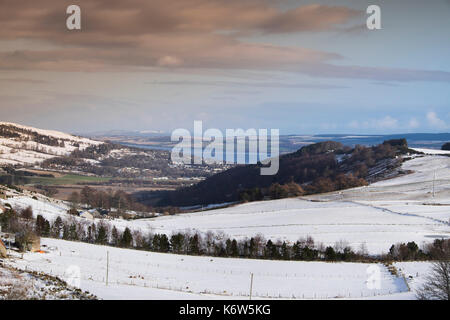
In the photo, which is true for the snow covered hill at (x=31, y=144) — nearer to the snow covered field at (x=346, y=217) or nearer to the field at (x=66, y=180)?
the field at (x=66, y=180)

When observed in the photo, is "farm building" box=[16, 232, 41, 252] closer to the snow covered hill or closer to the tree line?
the tree line

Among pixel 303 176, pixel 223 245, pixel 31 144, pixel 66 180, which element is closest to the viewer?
pixel 223 245

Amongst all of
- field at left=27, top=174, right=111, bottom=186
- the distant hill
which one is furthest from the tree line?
field at left=27, top=174, right=111, bottom=186

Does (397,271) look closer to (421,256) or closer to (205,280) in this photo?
(421,256)

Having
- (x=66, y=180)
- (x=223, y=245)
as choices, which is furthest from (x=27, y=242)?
(x=66, y=180)

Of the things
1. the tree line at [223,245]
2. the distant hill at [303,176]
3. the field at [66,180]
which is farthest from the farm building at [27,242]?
the field at [66,180]

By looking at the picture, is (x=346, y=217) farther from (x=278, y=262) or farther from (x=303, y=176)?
(x=303, y=176)
